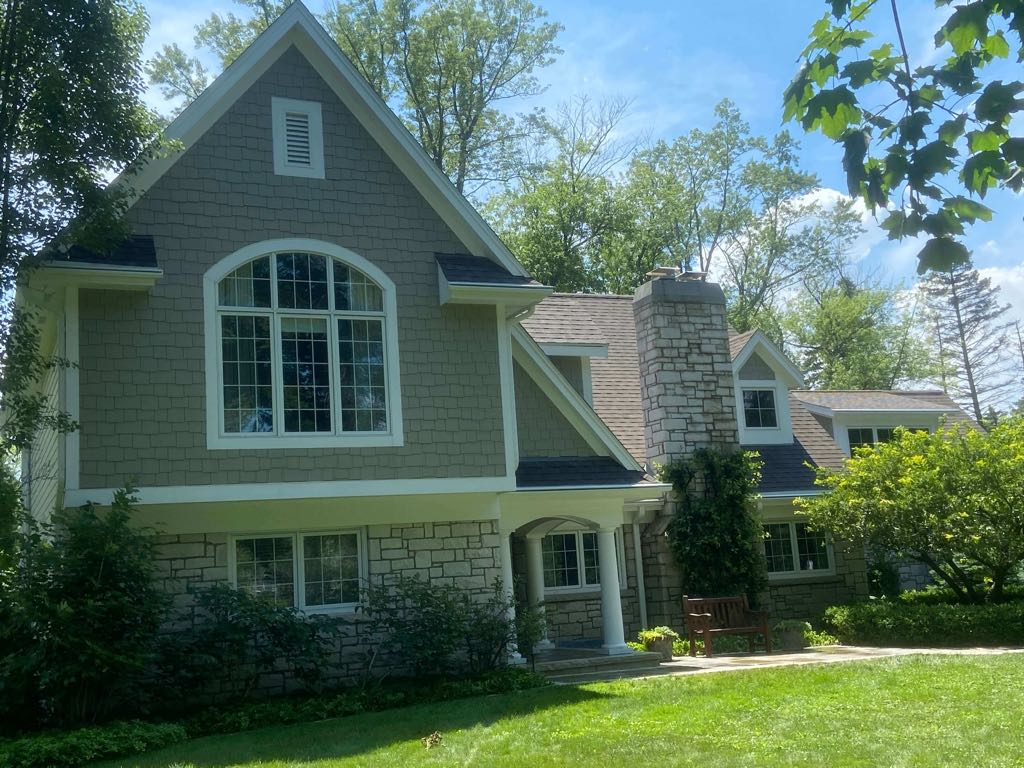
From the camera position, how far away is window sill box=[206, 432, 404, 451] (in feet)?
41.5

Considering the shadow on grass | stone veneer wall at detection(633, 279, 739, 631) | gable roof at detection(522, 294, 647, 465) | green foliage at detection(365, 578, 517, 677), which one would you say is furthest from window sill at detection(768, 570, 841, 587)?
the shadow on grass

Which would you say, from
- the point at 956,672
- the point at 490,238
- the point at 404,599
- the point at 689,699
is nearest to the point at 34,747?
the point at 404,599

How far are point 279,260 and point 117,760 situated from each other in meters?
6.45

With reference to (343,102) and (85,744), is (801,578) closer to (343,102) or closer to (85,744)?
(343,102)

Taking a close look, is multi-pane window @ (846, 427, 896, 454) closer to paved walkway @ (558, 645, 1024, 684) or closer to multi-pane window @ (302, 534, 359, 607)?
paved walkway @ (558, 645, 1024, 684)

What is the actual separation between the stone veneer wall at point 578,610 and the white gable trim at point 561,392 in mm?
2968

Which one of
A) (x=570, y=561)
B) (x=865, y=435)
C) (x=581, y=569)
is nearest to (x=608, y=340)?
(x=570, y=561)

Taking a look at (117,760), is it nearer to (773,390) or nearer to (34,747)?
(34,747)

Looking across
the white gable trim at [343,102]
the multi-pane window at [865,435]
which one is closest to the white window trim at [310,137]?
the white gable trim at [343,102]

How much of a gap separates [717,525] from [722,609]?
4.93 ft

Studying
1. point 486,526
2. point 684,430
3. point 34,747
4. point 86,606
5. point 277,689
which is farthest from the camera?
point 684,430

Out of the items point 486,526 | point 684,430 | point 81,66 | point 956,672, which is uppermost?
point 81,66

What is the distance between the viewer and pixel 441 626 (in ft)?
42.0

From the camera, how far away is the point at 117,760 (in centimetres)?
940
